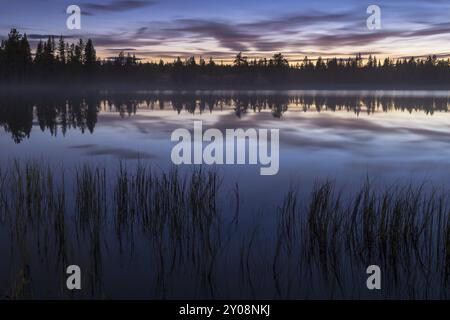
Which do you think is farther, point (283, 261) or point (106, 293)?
point (283, 261)

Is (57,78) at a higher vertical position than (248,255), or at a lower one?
higher

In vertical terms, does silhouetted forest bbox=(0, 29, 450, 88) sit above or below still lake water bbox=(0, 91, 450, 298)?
above

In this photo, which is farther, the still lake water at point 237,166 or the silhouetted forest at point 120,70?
→ the silhouetted forest at point 120,70

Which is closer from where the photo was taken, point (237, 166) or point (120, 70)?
point (237, 166)

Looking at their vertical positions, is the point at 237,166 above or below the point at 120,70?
below

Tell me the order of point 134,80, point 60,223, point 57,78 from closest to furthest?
point 60,223 → point 57,78 → point 134,80

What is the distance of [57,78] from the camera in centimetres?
12594

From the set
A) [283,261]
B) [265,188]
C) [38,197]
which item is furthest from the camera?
[265,188]

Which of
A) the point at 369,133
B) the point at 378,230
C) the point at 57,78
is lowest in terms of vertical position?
the point at 378,230

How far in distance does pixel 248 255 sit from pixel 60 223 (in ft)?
12.8

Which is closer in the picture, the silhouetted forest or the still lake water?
the still lake water

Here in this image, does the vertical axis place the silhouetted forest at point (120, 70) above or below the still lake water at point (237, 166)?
above
